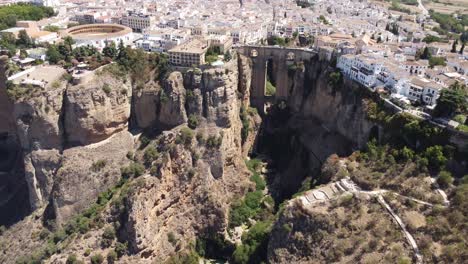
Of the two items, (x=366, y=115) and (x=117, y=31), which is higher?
(x=117, y=31)

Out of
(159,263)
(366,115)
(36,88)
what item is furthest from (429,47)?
(36,88)

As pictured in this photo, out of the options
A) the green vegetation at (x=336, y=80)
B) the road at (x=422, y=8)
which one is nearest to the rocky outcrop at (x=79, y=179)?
the green vegetation at (x=336, y=80)

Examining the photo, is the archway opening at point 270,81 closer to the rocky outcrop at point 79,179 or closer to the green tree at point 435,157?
the rocky outcrop at point 79,179

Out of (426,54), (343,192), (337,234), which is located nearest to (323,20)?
(426,54)

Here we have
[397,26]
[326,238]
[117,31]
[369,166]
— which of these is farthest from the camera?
[397,26]

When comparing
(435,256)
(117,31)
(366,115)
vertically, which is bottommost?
(435,256)

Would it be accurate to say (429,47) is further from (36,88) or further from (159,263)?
(36,88)

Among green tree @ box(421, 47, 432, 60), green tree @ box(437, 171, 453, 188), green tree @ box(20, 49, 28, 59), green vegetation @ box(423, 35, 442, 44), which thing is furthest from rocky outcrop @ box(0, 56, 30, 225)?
green vegetation @ box(423, 35, 442, 44)
